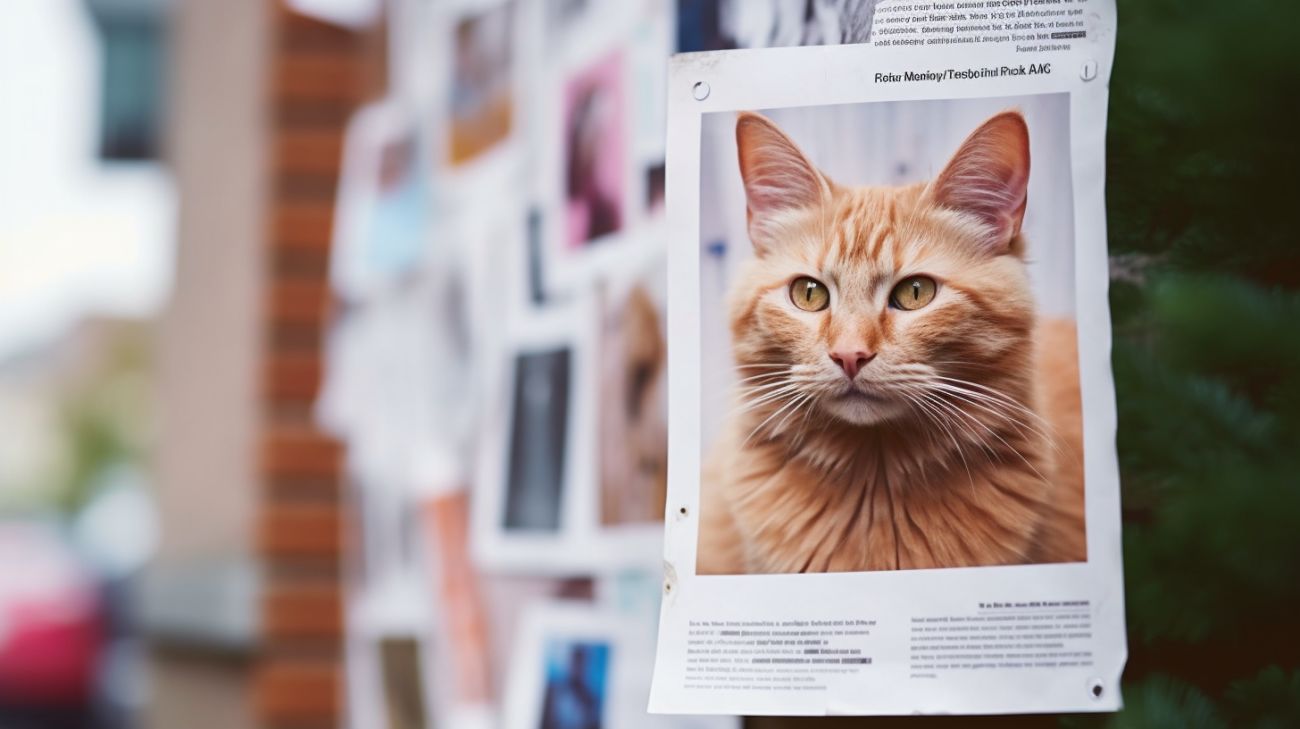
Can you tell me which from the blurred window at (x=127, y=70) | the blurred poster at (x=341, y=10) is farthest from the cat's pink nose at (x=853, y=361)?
the blurred window at (x=127, y=70)

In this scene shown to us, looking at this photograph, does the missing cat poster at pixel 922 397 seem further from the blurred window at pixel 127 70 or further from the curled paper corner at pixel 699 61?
the blurred window at pixel 127 70

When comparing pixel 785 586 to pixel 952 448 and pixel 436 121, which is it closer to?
pixel 952 448

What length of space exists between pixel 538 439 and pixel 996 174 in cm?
47

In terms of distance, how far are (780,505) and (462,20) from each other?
2.50 ft

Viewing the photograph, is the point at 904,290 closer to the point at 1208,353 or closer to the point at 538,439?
Result: the point at 1208,353

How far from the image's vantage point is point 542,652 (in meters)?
0.85

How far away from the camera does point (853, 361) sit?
448 millimetres

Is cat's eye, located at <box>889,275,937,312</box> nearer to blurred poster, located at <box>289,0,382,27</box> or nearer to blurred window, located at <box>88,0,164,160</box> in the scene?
blurred poster, located at <box>289,0,382,27</box>

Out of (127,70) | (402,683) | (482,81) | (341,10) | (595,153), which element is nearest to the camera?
(595,153)

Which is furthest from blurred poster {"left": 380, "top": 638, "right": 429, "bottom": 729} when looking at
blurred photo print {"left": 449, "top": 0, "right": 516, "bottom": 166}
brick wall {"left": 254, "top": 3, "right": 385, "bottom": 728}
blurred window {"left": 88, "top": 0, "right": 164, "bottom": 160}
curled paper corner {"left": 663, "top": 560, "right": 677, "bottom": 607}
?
blurred window {"left": 88, "top": 0, "right": 164, "bottom": 160}

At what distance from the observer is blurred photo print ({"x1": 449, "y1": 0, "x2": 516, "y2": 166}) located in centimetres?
101

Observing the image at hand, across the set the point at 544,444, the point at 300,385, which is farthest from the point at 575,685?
the point at 300,385

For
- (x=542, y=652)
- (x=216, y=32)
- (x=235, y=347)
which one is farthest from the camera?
(x=216, y=32)

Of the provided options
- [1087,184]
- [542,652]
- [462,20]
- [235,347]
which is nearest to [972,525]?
[1087,184]
